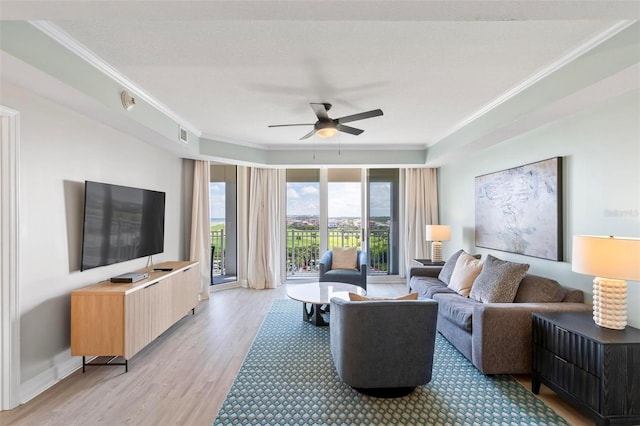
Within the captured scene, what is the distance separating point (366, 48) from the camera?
7.40ft

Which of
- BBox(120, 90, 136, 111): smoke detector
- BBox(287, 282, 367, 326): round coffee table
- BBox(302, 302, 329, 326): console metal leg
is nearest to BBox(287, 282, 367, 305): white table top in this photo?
BBox(287, 282, 367, 326): round coffee table

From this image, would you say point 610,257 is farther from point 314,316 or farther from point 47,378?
point 47,378

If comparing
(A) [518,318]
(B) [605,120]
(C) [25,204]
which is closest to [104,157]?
(C) [25,204]

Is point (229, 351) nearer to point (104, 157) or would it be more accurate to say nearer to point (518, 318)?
point (104, 157)

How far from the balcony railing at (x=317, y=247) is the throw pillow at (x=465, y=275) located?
246 cm

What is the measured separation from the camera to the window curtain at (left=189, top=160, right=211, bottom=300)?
502 cm

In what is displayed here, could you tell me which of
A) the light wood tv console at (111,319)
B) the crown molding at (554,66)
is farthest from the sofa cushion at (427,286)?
the light wood tv console at (111,319)

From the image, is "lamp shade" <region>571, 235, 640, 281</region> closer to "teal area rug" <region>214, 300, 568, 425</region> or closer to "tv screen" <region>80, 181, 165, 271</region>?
"teal area rug" <region>214, 300, 568, 425</region>

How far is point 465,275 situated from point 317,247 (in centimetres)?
318

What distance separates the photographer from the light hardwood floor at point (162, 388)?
2.17 m

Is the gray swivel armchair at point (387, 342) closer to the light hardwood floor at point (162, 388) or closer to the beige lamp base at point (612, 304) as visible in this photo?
the light hardwood floor at point (162, 388)

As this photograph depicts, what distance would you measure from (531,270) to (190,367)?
3712 mm

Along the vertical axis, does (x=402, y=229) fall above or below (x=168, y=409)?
above

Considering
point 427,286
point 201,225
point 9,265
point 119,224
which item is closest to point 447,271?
point 427,286
